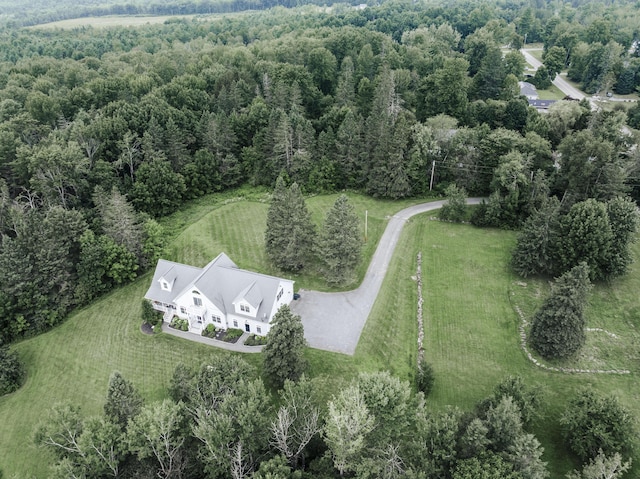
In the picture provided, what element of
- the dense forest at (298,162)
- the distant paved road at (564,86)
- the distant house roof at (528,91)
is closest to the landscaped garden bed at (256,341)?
the dense forest at (298,162)

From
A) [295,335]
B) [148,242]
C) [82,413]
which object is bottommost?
[82,413]

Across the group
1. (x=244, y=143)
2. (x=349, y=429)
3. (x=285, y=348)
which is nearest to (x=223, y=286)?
(x=285, y=348)

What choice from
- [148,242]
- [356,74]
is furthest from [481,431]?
[356,74]

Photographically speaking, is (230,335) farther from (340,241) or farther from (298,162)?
(298,162)

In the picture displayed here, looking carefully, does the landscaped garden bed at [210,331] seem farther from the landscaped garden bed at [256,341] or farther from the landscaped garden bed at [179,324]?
the landscaped garden bed at [256,341]

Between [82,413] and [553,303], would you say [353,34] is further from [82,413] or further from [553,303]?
[82,413]

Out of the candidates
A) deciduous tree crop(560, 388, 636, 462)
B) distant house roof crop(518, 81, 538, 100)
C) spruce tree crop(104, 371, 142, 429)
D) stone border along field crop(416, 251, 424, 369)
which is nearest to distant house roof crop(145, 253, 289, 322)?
spruce tree crop(104, 371, 142, 429)
